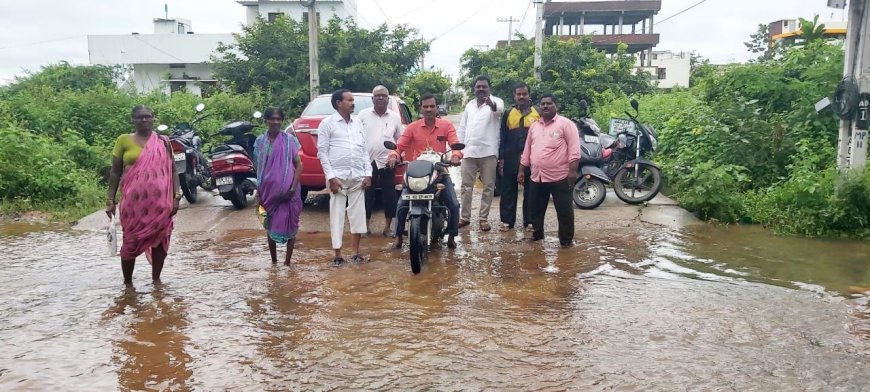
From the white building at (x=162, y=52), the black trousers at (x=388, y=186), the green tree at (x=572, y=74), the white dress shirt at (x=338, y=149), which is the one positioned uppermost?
the white building at (x=162, y=52)

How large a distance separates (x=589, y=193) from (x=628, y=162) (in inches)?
30.9

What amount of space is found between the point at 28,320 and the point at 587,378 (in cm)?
381

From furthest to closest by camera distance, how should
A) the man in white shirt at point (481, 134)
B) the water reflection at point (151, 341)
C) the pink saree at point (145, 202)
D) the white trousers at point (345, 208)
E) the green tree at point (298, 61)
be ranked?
the green tree at point (298, 61) → the man in white shirt at point (481, 134) → the white trousers at point (345, 208) → the pink saree at point (145, 202) → the water reflection at point (151, 341)

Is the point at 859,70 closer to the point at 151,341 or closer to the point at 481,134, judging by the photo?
the point at 481,134

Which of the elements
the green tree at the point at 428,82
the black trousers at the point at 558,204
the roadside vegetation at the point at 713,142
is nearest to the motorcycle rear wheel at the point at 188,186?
the roadside vegetation at the point at 713,142

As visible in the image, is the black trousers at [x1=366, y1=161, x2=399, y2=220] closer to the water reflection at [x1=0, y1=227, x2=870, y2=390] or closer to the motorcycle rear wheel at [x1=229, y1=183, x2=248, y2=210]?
the water reflection at [x1=0, y1=227, x2=870, y2=390]

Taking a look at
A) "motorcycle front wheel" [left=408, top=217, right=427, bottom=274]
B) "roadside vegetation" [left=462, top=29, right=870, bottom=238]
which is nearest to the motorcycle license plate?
"motorcycle front wheel" [left=408, top=217, right=427, bottom=274]

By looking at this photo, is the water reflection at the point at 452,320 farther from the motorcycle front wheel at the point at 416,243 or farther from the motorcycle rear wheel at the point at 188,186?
the motorcycle rear wheel at the point at 188,186

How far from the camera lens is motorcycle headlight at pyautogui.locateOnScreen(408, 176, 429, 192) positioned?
6023 mm

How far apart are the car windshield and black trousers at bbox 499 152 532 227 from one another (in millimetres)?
2718

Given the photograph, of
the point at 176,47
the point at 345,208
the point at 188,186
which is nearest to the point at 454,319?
the point at 345,208

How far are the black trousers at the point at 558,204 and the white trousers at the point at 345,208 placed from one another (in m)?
1.94

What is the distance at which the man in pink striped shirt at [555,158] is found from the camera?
669 cm

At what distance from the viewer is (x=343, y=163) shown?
6090 mm
